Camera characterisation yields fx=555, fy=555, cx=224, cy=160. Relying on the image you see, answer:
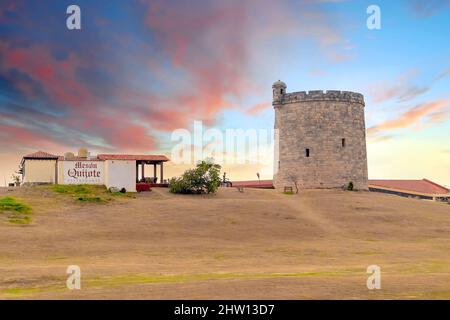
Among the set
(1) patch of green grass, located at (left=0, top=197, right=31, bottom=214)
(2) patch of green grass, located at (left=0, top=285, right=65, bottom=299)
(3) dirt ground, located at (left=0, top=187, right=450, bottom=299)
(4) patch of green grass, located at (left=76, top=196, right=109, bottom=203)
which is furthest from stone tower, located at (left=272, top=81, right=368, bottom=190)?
(2) patch of green grass, located at (left=0, top=285, right=65, bottom=299)

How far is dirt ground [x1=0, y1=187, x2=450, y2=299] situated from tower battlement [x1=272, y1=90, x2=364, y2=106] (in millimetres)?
12004

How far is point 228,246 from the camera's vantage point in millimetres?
32531

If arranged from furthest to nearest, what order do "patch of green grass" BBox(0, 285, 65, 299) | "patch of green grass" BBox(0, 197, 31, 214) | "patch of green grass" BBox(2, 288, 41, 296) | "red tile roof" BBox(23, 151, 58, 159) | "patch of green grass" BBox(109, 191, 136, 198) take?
1. "red tile roof" BBox(23, 151, 58, 159)
2. "patch of green grass" BBox(109, 191, 136, 198)
3. "patch of green grass" BBox(0, 197, 31, 214)
4. "patch of green grass" BBox(2, 288, 41, 296)
5. "patch of green grass" BBox(0, 285, 65, 299)

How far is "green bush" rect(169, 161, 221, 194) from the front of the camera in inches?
2174

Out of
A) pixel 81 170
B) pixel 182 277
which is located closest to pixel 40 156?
pixel 81 170

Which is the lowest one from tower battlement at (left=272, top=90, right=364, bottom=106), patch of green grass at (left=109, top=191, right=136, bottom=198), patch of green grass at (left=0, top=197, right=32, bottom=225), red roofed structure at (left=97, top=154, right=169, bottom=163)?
patch of green grass at (left=0, top=197, right=32, bottom=225)

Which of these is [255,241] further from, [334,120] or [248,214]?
[334,120]

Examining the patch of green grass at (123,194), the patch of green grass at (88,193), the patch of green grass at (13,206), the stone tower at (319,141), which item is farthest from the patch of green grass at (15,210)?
the stone tower at (319,141)

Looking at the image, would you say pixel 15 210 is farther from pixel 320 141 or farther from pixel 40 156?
pixel 320 141

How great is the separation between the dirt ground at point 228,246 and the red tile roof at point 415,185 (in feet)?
85.5

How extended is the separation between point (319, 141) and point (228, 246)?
3450 cm

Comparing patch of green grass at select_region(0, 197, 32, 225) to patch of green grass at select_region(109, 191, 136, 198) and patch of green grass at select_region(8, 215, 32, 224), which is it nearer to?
patch of green grass at select_region(8, 215, 32, 224)

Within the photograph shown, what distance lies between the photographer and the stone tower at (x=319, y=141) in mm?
64312

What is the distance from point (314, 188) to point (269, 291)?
1901 inches
